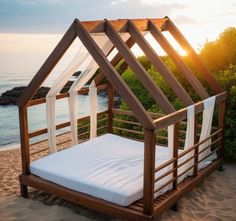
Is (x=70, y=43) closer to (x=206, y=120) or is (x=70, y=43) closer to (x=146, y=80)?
(x=146, y=80)

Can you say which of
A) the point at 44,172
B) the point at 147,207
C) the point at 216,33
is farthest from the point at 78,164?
the point at 216,33

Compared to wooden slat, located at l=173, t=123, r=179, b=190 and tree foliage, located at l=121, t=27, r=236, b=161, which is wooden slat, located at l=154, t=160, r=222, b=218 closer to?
wooden slat, located at l=173, t=123, r=179, b=190

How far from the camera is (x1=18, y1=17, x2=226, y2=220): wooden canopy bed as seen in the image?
4891mm

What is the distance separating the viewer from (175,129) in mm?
5297

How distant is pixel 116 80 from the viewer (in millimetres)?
4832

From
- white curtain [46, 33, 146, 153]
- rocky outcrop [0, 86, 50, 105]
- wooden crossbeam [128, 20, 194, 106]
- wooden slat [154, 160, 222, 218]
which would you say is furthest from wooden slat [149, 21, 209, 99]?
rocky outcrop [0, 86, 50, 105]

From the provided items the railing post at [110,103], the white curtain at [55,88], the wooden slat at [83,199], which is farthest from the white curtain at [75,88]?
the wooden slat at [83,199]

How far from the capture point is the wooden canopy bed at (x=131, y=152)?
489 centimetres

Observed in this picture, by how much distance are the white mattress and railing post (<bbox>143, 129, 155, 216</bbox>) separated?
28 cm

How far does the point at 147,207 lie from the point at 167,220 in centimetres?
66

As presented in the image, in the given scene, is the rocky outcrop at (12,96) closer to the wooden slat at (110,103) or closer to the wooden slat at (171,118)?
the wooden slat at (110,103)

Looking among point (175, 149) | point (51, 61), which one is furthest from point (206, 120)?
point (51, 61)

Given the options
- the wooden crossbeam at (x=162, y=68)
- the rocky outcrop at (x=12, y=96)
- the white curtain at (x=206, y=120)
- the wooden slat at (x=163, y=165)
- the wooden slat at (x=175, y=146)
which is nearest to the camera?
the wooden slat at (x=163, y=165)

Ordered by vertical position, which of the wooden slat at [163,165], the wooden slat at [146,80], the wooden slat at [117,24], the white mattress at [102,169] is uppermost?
the wooden slat at [117,24]
